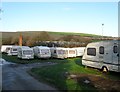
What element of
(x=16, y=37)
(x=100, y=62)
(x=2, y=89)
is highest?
(x=16, y=37)

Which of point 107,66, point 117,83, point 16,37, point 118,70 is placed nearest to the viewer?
point 117,83

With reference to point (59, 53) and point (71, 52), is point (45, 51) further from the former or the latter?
point (71, 52)

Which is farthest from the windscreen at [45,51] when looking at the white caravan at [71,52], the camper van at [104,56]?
the camper van at [104,56]

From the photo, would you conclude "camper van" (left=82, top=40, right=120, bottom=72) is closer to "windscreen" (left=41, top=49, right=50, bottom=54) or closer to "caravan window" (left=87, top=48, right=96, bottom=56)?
"caravan window" (left=87, top=48, right=96, bottom=56)

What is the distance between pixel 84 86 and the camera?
1569cm

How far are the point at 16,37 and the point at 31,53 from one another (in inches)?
1633

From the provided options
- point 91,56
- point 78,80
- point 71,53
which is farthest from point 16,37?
point 78,80

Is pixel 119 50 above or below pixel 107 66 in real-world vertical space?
above

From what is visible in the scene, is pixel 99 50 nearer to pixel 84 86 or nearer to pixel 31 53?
pixel 84 86

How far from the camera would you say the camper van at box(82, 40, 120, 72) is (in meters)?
20.4

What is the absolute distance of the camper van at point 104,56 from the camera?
20.4 metres

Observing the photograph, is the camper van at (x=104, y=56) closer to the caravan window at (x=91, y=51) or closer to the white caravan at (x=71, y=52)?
the caravan window at (x=91, y=51)

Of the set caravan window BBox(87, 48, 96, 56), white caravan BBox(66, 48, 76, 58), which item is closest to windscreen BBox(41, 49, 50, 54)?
white caravan BBox(66, 48, 76, 58)

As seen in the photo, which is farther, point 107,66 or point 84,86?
point 107,66
